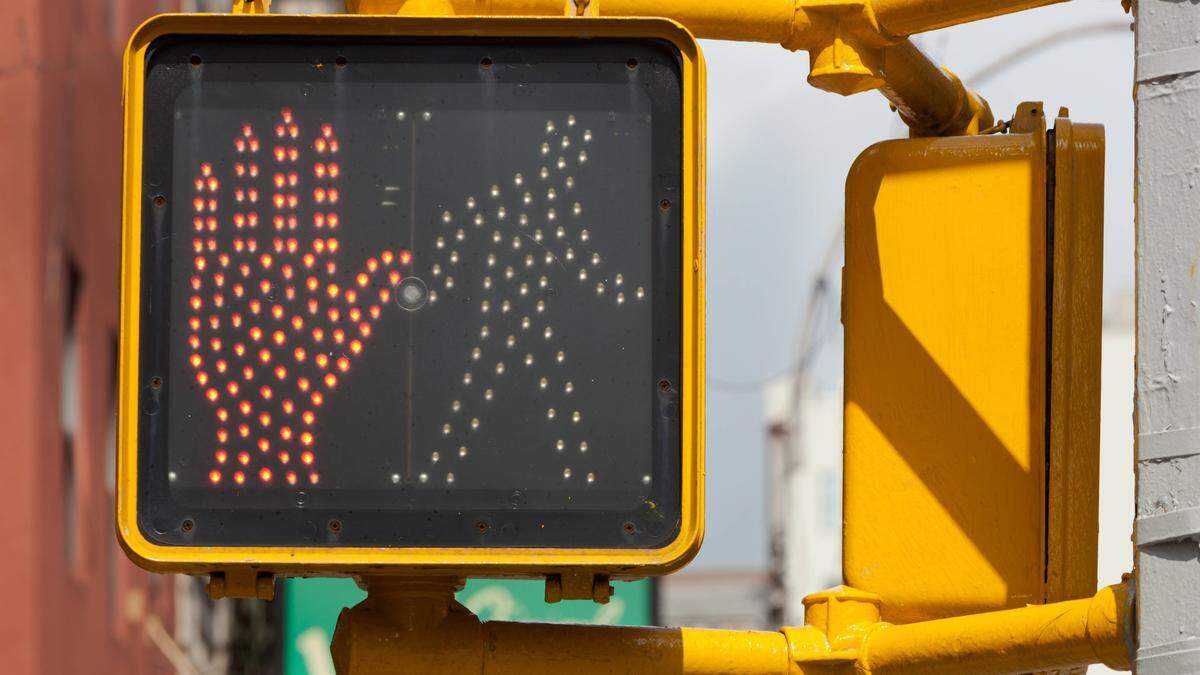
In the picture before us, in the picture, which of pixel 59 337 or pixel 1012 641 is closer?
Answer: pixel 1012 641

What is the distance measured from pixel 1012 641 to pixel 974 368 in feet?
1.81

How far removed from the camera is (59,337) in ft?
27.1

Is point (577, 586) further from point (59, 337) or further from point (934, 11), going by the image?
point (59, 337)

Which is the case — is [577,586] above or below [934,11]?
below

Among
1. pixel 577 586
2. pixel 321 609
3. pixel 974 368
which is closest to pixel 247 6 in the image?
pixel 577 586

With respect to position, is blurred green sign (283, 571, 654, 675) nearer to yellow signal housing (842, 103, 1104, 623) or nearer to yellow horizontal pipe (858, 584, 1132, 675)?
yellow signal housing (842, 103, 1104, 623)

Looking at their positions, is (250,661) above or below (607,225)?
below

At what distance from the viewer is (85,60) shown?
874 centimetres

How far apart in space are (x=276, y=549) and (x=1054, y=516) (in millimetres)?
1312

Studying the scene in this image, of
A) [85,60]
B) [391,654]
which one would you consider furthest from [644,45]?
[85,60]

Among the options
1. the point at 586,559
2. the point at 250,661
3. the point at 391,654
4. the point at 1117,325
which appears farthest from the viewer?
the point at 1117,325

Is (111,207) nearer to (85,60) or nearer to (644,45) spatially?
(85,60)

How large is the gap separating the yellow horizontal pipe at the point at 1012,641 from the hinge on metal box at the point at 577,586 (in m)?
0.65

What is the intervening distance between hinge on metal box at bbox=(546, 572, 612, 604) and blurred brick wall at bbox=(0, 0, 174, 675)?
513 centimetres
